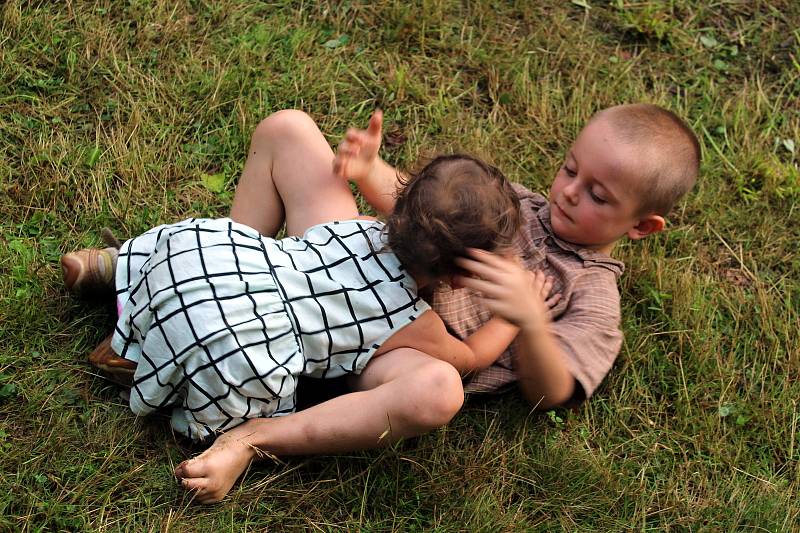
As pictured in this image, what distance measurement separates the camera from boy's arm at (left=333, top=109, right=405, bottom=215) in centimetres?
288

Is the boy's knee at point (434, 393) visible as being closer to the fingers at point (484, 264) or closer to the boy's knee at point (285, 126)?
the fingers at point (484, 264)

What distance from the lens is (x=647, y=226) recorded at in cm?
313

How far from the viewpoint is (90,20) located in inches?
142

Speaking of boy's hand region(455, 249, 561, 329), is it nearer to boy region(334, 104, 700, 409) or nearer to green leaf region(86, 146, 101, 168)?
boy region(334, 104, 700, 409)

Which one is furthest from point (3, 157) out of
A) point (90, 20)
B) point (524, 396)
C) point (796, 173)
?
point (796, 173)

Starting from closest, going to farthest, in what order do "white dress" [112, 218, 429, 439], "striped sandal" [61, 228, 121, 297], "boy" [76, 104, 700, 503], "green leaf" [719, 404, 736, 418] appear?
"white dress" [112, 218, 429, 439] → "boy" [76, 104, 700, 503] → "striped sandal" [61, 228, 121, 297] → "green leaf" [719, 404, 736, 418]

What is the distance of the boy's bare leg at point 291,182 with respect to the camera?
2.86 meters

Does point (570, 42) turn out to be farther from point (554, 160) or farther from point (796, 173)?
point (796, 173)

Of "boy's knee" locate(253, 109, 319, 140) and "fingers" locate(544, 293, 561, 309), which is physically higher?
"boy's knee" locate(253, 109, 319, 140)

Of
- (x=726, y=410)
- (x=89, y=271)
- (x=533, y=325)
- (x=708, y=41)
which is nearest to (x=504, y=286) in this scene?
(x=533, y=325)

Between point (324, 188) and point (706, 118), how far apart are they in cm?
209

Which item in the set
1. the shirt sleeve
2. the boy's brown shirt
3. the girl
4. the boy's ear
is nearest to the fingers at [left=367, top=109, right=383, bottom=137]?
the girl

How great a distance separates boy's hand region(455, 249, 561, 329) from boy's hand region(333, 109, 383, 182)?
658mm

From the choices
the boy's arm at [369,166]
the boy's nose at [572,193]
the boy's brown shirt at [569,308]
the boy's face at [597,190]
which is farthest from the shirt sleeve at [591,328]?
the boy's arm at [369,166]
